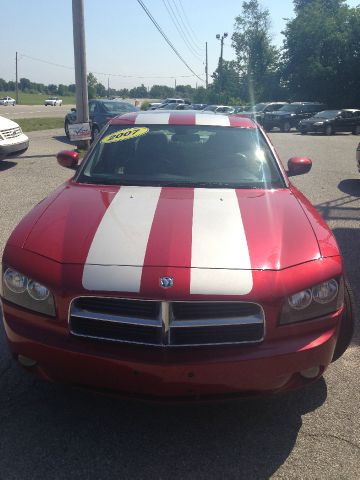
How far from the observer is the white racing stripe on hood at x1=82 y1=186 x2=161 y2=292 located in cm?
236

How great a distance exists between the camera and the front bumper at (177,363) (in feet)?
7.40

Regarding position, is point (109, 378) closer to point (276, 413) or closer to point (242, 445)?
point (242, 445)

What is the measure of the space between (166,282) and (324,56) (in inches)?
1765

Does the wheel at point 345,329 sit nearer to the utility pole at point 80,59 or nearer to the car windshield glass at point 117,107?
the utility pole at point 80,59

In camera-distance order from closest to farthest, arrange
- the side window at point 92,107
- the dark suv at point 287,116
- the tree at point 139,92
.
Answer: the side window at point 92,107, the dark suv at point 287,116, the tree at point 139,92

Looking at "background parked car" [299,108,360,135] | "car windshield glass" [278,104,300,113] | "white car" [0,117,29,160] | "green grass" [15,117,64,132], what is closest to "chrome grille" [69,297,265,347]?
"white car" [0,117,29,160]

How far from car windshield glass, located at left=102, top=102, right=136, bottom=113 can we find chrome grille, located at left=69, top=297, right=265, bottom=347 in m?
15.0

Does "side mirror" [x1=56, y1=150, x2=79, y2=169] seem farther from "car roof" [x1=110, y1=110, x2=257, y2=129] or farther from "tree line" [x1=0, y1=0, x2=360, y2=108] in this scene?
"tree line" [x1=0, y1=0, x2=360, y2=108]

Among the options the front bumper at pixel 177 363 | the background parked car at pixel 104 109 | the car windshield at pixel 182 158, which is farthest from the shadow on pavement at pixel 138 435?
the background parked car at pixel 104 109

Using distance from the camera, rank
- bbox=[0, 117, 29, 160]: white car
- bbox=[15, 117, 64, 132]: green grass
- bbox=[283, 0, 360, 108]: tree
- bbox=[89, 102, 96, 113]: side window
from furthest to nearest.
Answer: bbox=[283, 0, 360, 108]: tree
bbox=[15, 117, 64, 132]: green grass
bbox=[89, 102, 96, 113]: side window
bbox=[0, 117, 29, 160]: white car

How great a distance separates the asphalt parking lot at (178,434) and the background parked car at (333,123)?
24997mm

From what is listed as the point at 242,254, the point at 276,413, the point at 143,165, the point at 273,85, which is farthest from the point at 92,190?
the point at 273,85

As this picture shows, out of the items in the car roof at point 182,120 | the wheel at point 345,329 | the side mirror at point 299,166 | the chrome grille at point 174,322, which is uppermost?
the car roof at point 182,120

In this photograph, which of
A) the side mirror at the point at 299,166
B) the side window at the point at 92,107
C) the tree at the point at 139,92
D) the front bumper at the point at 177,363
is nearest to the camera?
the front bumper at the point at 177,363
